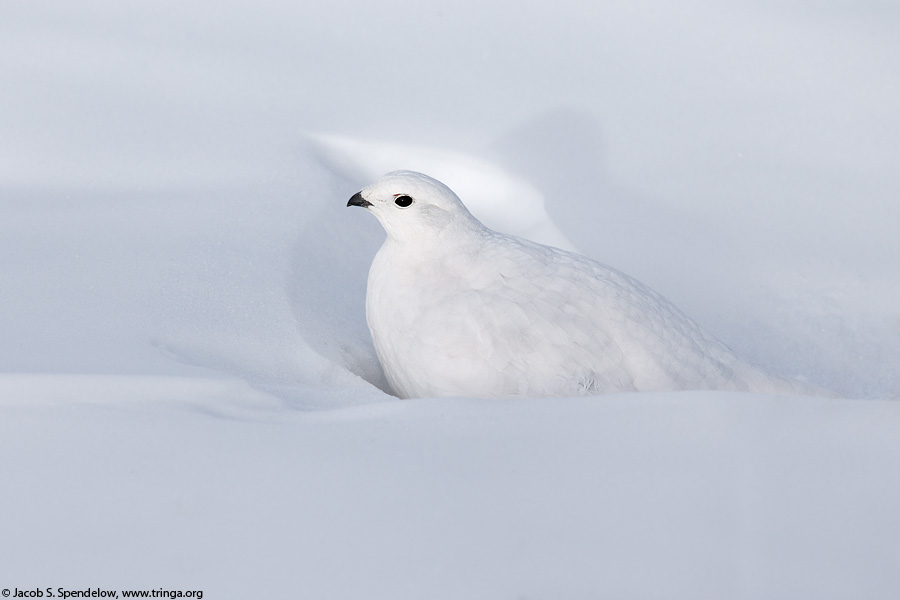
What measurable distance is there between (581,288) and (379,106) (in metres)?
2.67

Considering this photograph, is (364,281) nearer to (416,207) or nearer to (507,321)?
(416,207)

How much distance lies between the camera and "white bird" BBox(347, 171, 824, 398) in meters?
2.82

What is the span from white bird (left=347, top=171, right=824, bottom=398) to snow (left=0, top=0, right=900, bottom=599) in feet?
0.85

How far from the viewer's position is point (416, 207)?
3191 mm

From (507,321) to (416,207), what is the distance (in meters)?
0.60

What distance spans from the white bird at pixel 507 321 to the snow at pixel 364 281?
259 millimetres

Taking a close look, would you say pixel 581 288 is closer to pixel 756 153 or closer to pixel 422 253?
pixel 422 253

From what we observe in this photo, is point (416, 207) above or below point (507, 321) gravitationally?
above

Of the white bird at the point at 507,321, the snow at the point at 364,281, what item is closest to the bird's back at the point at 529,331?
the white bird at the point at 507,321

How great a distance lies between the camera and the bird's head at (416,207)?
10.5 feet

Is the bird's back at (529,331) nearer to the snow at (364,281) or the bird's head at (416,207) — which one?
the bird's head at (416,207)

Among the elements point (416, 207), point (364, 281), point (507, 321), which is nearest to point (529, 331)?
point (507, 321)

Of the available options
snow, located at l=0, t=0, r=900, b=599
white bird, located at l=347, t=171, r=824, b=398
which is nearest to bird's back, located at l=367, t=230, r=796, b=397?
white bird, located at l=347, t=171, r=824, b=398

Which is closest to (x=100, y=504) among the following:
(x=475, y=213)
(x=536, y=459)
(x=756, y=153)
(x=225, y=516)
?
(x=225, y=516)
